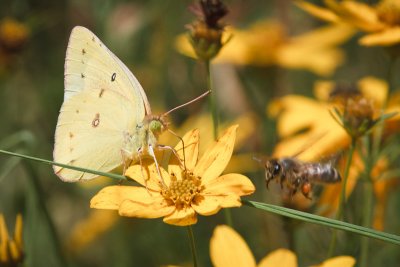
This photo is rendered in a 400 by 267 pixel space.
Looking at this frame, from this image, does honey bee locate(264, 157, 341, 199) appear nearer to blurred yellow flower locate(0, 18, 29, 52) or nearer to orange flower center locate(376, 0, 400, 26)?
orange flower center locate(376, 0, 400, 26)

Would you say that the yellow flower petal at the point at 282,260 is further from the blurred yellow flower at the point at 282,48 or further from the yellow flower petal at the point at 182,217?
the blurred yellow flower at the point at 282,48

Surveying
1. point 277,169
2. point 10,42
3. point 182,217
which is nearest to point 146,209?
point 182,217

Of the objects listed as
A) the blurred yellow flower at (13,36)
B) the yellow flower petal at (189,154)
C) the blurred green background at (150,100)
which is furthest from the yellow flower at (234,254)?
the blurred yellow flower at (13,36)

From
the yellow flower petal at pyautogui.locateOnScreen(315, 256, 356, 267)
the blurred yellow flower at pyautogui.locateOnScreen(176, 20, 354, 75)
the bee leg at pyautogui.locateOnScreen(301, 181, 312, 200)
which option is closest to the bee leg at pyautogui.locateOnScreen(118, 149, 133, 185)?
the bee leg at pyautogui.locateOnScreen(301, 181, 312, 200)

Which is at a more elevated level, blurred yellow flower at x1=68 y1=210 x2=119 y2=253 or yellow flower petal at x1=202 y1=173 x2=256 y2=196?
yellow flower petal at x1=202 y1=173 x2=256 y2=196

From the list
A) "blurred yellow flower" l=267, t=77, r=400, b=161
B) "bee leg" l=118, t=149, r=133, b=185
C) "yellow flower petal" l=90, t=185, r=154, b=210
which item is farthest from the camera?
"blurred yellow flower" l=267, t=77, r=400, b=161

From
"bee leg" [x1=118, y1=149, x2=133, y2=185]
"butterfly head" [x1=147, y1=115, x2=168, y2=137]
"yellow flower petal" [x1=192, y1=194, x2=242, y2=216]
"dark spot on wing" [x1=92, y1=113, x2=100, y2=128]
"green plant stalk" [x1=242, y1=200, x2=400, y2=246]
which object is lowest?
"green plant stalk" [x1=242, y1=200, x2=400, y2=246]

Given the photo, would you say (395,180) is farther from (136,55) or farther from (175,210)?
(136,55)
